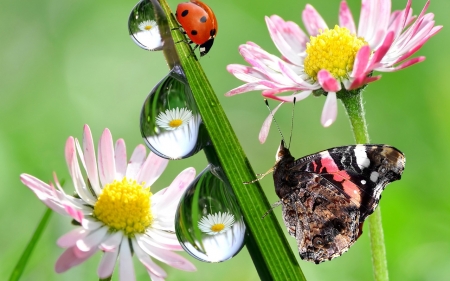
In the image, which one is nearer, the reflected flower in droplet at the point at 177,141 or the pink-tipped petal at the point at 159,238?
the reflected flower in droplet at the point at 177,141

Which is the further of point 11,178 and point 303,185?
point 11,178

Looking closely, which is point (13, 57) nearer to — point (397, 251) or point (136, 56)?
point (136, 56)

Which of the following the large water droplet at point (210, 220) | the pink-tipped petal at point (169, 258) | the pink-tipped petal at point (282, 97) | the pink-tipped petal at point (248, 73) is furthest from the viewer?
the pink-tipped petal at point (248, 73)

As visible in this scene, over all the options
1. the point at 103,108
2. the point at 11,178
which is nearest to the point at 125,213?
the point at 11,178

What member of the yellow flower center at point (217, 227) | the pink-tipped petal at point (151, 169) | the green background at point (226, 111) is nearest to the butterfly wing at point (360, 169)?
the pink-tipped petal at point (151, 169)

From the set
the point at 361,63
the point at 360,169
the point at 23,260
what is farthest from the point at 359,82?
the point at 23,260

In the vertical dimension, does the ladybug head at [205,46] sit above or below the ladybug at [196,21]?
below

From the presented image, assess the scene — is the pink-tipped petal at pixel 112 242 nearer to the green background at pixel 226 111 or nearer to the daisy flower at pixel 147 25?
the daisy flower at pixel 147 25
